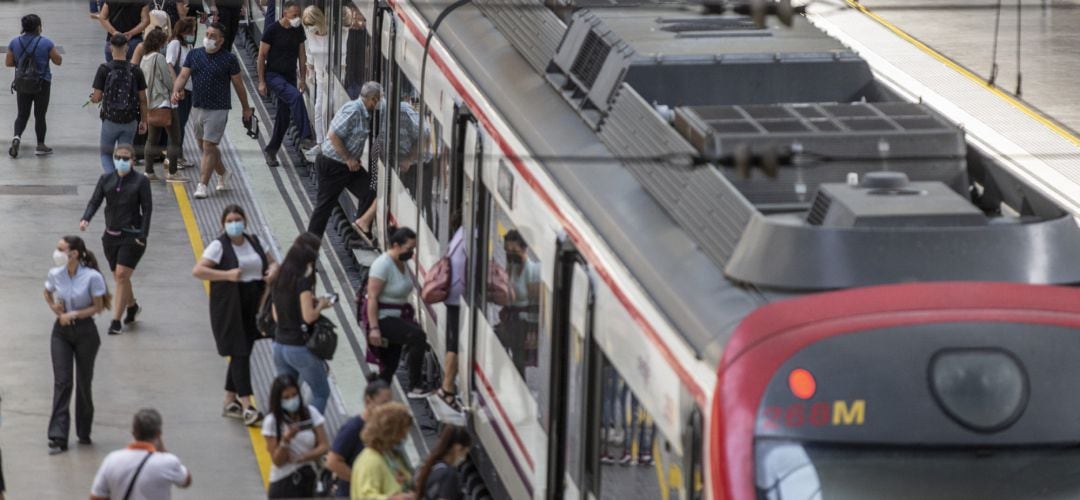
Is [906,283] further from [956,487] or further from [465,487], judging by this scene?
[465,487]

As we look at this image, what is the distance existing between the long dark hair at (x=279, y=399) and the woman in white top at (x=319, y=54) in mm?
8119

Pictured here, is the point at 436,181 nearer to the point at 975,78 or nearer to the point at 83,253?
the point at 83,253

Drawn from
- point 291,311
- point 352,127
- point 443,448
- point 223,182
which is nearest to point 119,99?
point 223,182

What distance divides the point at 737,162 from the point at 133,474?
171 inches

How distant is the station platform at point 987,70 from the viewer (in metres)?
22.1

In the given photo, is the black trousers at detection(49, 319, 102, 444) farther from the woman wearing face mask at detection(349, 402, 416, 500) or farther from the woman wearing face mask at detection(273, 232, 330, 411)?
the woman wearing face mask at detection(349, 402, 416, 500)

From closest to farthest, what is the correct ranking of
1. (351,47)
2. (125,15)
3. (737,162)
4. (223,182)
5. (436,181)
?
(737,162), (436,181), (351,47), (223,182), (125,15)

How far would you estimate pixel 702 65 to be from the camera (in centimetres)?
1087

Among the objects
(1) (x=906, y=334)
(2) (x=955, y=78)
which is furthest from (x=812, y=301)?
(2) (x=955, y=78)

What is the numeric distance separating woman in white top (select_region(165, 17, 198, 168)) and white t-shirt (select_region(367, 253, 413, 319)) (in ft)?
21.9

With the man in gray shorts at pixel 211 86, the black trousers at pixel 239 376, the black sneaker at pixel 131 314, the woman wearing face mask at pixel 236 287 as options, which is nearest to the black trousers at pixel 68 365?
the woman wearing face mask at pixel 236 287

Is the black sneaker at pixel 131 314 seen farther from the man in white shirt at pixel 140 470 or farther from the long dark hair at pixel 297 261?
the man in white shirt at pixel 140 470

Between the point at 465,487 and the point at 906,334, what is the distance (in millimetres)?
5610

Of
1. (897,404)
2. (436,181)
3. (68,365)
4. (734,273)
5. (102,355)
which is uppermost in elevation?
(734,273)
